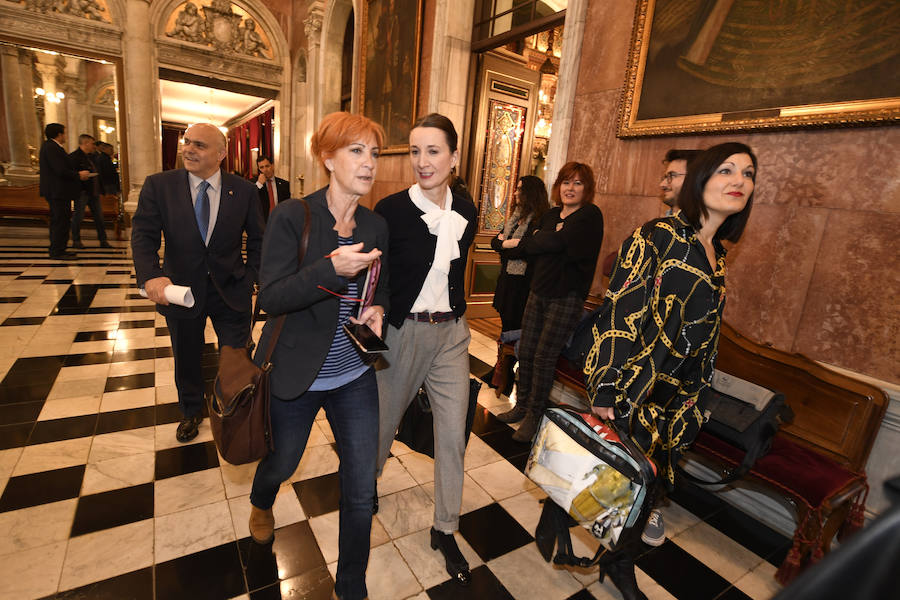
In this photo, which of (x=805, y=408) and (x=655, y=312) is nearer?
(x=655, y=312)

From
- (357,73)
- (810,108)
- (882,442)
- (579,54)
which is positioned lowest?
(882,442)

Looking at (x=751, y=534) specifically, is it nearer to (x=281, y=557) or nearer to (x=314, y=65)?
(x=281, y=557)

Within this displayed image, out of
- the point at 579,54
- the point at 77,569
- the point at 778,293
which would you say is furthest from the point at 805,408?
the point at 77,569

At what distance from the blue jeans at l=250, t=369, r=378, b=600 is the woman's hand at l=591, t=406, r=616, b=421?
0.88 metres

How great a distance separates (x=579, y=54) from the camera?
3893mm

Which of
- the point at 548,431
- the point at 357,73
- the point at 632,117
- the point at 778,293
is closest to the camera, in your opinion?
the point at 548,431

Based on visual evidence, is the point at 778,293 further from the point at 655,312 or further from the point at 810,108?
the point at 655,312

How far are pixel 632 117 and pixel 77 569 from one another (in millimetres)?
4277

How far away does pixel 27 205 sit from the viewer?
31.0ft

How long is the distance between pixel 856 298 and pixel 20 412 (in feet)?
17.5

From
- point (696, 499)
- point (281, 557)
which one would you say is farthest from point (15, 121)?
point (696, 499)

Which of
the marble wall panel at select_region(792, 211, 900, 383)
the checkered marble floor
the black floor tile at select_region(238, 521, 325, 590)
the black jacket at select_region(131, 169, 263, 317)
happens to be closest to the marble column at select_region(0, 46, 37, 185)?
the checkered marble floor

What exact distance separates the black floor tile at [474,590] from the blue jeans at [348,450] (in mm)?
428

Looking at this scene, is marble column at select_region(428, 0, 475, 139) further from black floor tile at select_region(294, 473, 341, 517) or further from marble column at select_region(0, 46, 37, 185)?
marble column at select_region(0, 46, 37, 185)
